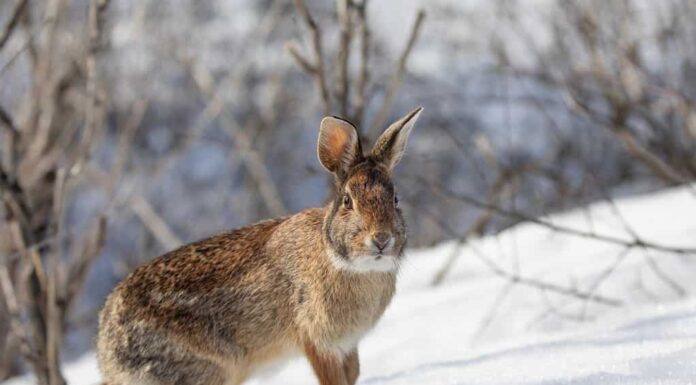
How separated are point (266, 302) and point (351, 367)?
391 mm

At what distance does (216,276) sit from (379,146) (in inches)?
30.0

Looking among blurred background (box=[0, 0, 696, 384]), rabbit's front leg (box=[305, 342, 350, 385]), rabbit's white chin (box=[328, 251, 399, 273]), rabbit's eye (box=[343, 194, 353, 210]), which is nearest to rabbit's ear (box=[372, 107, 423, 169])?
rabbit's eye (box=[343, 194, 353, 210])

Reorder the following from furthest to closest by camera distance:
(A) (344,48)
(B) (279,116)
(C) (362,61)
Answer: (B) (279,116)
(C) (362,61)
(A) (344,48)

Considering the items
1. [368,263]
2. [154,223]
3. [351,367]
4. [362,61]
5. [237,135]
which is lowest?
[154,223]

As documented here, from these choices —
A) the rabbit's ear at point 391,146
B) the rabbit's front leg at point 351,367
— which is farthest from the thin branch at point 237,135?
the rabbit's front leg at point 351,367

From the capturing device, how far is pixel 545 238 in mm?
7164

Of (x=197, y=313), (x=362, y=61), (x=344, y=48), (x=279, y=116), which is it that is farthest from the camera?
(x=279, y=116)

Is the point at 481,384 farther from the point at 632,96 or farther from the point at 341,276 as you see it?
the point at 632,96

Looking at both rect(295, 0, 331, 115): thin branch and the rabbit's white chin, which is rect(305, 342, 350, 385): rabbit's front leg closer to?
the rabbit's white chin

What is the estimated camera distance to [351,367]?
4.11 m

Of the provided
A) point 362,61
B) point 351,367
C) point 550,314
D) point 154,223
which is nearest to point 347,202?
point 351,367

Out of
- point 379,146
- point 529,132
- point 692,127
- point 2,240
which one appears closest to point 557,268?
point 692,127

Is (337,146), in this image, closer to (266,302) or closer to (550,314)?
(266,302)

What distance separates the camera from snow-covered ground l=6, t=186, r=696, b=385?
3.75 meters
